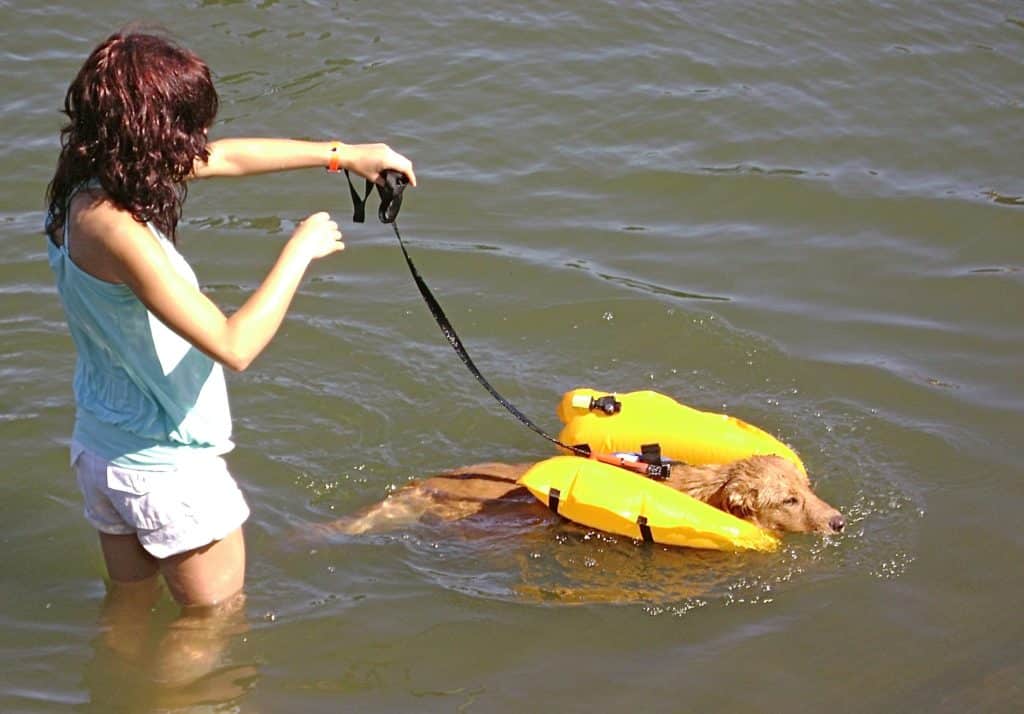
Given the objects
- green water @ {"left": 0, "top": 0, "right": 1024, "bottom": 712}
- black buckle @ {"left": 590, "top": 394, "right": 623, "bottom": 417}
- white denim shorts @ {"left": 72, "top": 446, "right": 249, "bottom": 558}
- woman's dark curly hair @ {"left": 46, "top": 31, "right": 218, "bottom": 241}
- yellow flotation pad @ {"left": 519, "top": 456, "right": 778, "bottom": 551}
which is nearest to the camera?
woman's dark curly hair @ {"left": 46, "top": 31, "right": 218, "bottom": 241}

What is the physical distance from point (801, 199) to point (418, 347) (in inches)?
141

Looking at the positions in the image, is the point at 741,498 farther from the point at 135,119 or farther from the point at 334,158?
the point at 135,119

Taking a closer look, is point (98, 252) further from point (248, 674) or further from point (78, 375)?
point (248, 674)

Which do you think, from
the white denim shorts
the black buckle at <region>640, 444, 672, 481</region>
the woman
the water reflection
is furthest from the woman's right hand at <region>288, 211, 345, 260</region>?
the black buckle at <region>640, 444, 672, 481</region>

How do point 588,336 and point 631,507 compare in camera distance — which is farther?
point 588,336

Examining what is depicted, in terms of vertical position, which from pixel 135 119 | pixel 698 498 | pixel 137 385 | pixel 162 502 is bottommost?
pixel 698 498

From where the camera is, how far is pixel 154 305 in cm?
435

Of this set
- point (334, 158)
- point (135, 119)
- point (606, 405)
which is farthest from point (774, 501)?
point (135, 119)

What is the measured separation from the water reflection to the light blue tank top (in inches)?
30.6

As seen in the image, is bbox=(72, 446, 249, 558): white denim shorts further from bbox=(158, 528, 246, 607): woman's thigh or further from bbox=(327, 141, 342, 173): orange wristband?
bbox=(327, 141, 342, 173): orange wristband

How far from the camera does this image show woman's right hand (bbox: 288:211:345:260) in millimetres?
4688

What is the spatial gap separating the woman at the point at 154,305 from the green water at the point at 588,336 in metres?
0.97

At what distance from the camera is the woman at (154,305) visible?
4332mm

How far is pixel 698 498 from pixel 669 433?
17.6 inches
